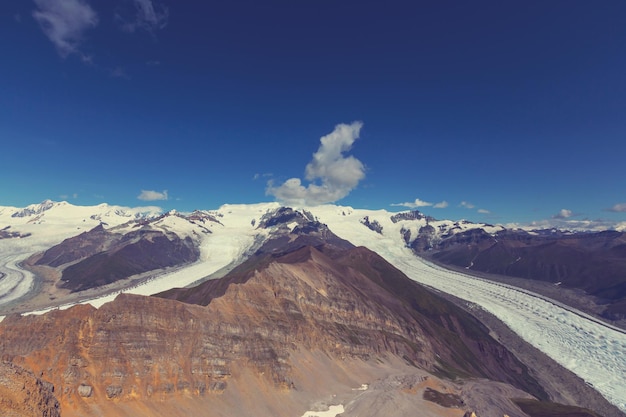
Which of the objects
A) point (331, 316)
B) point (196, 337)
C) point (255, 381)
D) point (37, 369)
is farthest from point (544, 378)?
point (37, 369)

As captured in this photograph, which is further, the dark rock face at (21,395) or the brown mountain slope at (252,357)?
the brown mountain slope at (252,357)

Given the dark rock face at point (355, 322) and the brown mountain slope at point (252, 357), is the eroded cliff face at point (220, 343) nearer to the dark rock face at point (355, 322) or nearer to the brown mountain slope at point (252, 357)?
the brown mountain slope at point (252, 357)

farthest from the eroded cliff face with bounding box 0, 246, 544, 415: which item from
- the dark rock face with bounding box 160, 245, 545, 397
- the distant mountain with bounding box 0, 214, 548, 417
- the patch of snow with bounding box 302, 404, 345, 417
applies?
the patch of snow with bounding box 302, 404, 345, 417

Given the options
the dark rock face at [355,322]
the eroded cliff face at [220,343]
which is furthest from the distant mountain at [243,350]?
the dark rock face at [355,322]

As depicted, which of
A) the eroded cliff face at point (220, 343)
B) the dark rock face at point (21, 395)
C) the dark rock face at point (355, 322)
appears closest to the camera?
the dark rock face at point (21, 395)

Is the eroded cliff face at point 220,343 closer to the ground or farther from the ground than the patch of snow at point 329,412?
farther from the ground

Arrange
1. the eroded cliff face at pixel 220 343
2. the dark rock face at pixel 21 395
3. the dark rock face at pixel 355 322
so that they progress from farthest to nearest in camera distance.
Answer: the dark rock face at pixel 355 322
the eroded cliff face at pixel 220 343
the dark rock face at pixel 21 395

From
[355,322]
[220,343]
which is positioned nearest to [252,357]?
[220,343]

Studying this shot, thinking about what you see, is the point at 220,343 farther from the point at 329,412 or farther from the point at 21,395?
the point at 21,395

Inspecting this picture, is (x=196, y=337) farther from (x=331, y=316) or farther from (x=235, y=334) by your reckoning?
(x=331, y=316)
